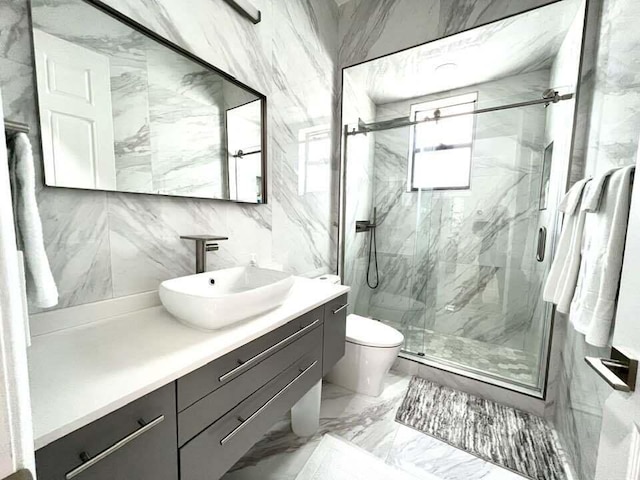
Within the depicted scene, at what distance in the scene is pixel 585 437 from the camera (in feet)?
4.07

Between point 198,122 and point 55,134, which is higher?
point 198,122

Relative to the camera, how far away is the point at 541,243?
6.61 ft

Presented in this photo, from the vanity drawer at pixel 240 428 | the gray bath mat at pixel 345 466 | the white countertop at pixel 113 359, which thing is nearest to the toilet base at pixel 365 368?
the gray bath mat at pixel 345 466

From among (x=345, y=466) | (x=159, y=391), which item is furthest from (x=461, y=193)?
(x=159, y=391)

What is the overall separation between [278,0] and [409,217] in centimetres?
199

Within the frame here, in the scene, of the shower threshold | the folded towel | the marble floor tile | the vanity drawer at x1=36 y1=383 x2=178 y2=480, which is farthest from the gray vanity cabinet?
the shower threshold

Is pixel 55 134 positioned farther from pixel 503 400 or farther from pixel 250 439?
pixel 503 400

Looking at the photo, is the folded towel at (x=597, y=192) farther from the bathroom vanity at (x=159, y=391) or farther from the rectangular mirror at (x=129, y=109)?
the rectangular mirror at (x=129, y=109)

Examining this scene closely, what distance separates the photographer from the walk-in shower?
1.99 m

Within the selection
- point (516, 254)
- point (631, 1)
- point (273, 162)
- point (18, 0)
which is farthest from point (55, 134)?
point (516, 254)

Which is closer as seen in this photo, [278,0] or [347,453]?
[347,453]

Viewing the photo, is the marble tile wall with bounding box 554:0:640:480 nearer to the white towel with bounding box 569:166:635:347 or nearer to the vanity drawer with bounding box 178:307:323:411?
the white towel with bounding box 569:166:635:347

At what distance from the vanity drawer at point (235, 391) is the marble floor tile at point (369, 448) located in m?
0.67

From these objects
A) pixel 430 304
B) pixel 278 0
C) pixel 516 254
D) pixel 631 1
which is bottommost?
pixel 430 304
